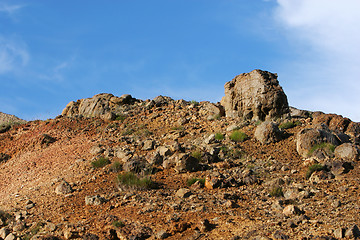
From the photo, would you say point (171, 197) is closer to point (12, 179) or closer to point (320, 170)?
point (320, 170)

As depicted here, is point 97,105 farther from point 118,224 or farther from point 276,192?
point 276,192

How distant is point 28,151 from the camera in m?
17.7

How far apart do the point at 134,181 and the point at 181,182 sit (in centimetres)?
139

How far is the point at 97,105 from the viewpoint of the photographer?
69.1 feet

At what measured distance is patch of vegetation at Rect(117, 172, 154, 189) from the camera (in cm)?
1166

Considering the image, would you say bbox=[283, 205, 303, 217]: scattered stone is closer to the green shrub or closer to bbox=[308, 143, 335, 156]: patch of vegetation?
bbox=[308, 143, 335, 156]: patch of vegetation

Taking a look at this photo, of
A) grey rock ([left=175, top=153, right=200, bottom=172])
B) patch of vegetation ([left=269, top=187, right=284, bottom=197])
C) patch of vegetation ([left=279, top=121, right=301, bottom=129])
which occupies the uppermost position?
patch of vegetation ([left=279, top=121, right=301, bottom=129])

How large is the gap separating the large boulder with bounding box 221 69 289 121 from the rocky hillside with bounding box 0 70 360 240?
4 cm

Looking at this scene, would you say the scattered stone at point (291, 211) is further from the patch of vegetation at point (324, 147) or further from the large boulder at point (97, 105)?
the large boulder at point (97, 105)

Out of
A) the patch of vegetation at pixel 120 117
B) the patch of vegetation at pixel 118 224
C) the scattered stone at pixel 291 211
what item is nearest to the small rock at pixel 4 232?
the patch of vegetation at pixel 118 224

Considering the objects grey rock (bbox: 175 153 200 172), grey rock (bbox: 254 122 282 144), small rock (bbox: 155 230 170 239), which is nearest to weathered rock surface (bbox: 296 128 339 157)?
grey rock (bbox: 254 122 282 144)

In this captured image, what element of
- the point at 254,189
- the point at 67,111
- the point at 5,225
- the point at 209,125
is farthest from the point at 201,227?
the point at 67,111

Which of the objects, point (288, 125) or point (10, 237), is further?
point (288, 125)

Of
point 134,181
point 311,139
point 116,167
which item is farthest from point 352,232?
point 116,167
